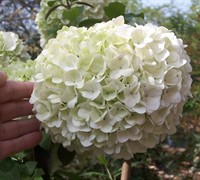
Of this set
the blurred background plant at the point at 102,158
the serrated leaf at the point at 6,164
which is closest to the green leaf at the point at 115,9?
the blurred background plant at the point at 102,158

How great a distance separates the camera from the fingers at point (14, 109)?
84 centimetres

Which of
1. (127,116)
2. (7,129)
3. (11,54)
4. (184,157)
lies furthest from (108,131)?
(184,157)

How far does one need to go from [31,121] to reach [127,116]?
235mm

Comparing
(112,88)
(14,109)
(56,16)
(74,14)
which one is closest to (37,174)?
(14,109)

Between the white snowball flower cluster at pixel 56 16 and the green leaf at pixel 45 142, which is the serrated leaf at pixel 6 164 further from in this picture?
the white snowball flower cluster at pixel 56 16

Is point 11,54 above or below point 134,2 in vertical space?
above

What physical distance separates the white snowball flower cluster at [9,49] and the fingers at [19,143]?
25 centimetres

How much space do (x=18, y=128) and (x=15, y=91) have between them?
0.27 ft

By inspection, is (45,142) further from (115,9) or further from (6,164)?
(115,9)

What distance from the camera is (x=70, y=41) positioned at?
2.53 ft

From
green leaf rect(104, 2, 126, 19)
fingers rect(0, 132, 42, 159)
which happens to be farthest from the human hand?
green leaf rect(104, 2, 126, 19)

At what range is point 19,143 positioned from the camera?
870 mm

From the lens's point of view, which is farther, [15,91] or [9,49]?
[9,49]

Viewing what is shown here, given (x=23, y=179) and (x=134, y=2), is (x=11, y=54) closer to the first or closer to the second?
(x=23, y=179)
